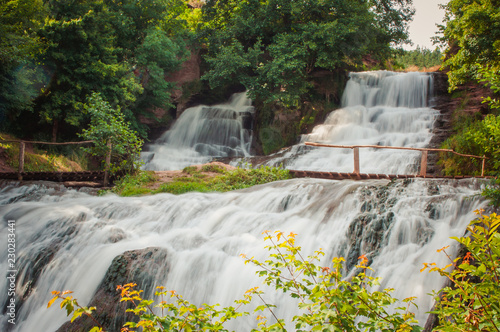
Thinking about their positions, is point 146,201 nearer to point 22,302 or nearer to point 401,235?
point 22,302

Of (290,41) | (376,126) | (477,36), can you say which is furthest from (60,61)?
(477,36)

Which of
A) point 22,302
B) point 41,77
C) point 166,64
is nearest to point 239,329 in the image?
point 22,302

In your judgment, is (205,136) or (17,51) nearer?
(17,51)

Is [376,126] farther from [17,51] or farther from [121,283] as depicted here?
[17,51]

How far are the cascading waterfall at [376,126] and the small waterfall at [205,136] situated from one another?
4398 mm

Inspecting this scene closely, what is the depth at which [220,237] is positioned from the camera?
723 cm

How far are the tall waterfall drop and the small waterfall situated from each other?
10642mm

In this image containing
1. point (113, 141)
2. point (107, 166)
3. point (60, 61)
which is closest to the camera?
point (107, 166)

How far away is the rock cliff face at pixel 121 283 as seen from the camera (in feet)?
17.8

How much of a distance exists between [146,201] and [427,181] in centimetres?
690

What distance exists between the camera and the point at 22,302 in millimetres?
6531

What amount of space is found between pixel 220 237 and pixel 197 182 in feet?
18.4

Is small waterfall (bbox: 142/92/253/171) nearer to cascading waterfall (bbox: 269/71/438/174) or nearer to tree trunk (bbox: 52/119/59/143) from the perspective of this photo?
cascading waterfall (bbox: 269/71/438/174)

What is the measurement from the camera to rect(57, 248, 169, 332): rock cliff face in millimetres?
Answer: 5412
